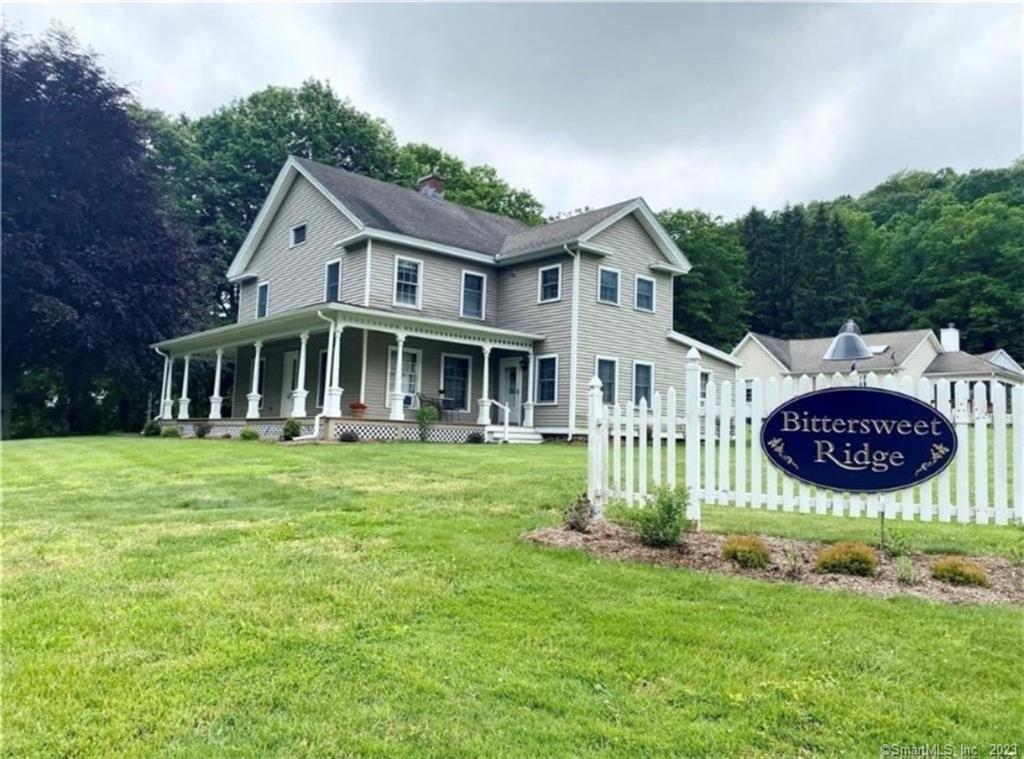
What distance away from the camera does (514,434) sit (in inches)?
749

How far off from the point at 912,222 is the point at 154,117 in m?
48.3

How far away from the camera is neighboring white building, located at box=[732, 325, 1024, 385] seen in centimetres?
3600

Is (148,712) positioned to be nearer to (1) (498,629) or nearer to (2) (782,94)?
(1) (498,629)

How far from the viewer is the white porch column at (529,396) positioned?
20219 millimetres

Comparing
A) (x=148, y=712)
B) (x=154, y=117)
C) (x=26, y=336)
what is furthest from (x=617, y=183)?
(x=148, y=712)

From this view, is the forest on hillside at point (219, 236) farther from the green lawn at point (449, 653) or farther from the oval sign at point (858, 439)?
the oval sign at point (858, 439)

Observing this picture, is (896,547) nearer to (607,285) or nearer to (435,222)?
(607,285)

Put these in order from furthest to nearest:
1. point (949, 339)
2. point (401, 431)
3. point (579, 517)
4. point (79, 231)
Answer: point (949, 339) → point (79, 231) → point (401, 431) → point (579, 517)

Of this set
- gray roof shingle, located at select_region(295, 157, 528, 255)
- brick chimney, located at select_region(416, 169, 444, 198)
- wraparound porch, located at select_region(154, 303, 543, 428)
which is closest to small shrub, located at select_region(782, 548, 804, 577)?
wraparound porch, located at select_region(154, 303, 543, 428)

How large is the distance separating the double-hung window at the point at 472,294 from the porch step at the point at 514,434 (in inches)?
144

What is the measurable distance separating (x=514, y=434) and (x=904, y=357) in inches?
1022

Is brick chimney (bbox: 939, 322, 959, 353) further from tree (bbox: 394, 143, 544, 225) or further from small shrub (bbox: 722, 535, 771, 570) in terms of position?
small shrub (bbox: 722, 535, 771, 570)

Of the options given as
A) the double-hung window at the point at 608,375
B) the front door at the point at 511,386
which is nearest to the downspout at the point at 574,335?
the double-hung window at the point at 608,375

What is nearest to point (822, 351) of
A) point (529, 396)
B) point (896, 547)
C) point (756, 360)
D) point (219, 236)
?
point (756, 360)
